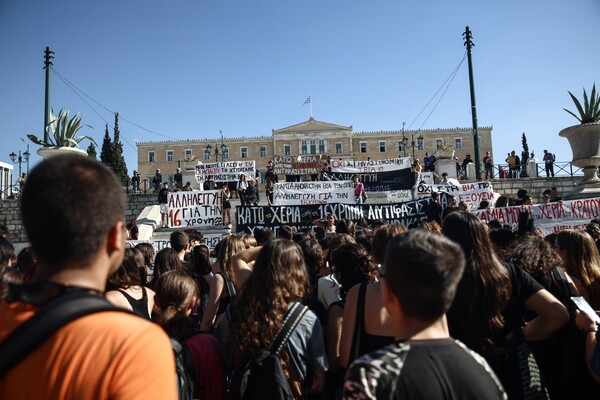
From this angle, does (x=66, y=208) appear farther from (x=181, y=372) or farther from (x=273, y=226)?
(x=273, y=226)

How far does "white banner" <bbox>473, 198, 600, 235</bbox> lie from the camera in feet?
39.2

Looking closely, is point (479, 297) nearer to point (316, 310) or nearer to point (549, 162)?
point (316, 310)

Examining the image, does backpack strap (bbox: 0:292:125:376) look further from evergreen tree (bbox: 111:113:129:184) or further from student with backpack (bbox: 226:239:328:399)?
evergreen tree (bbox: 111:113:129:184)

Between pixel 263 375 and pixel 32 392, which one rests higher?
pixel 32 392

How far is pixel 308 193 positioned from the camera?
17.9 m

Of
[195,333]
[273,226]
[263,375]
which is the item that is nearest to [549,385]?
[263,375]

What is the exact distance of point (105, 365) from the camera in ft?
3.83

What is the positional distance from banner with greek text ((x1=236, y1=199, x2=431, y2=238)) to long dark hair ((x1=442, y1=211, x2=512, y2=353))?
10275 millimetres

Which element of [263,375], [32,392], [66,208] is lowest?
[263,375]

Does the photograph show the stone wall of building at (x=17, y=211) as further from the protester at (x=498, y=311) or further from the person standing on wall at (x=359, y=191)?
the protester at (x=498, y=311)

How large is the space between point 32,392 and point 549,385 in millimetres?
3349

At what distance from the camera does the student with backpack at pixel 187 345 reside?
2.65 metres

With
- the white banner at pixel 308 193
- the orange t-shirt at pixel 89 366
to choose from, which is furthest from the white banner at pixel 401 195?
the orange t-shirt at pixel 89 366

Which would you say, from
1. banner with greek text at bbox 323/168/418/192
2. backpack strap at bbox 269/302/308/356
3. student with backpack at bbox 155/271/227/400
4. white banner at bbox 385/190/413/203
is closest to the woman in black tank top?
student with backpack at bbox 155/271/227/400
